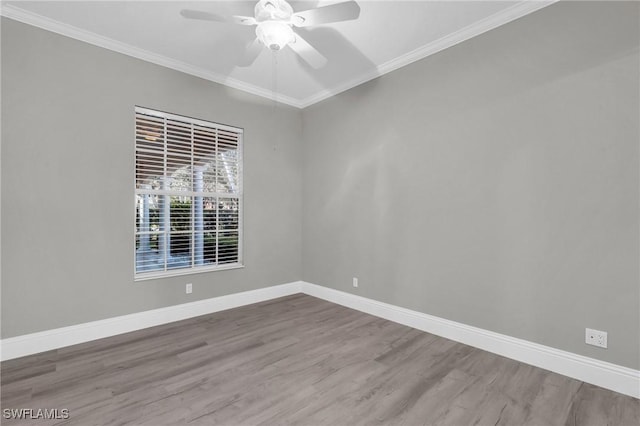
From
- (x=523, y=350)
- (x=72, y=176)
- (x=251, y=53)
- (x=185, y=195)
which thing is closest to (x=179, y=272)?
(x=185, y=195)

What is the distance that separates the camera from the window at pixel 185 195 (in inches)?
132

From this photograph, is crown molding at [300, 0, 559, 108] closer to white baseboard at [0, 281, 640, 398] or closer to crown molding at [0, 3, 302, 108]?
crown molding at [0, 3, 302, 108]

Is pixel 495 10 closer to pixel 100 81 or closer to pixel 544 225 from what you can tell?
pixel 544 225

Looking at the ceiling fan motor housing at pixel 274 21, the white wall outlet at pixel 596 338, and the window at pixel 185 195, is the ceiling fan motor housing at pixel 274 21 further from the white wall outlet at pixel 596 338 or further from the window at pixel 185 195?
the white wall outlet at pixel 596 338

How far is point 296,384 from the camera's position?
2.21m

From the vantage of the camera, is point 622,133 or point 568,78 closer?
point 622,133

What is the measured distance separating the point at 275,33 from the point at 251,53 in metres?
1.04

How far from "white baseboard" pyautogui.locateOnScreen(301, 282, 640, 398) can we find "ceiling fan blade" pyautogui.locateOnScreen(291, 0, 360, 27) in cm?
282

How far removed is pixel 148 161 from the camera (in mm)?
3359

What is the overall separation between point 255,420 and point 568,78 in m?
3.28

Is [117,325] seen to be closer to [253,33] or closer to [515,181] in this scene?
[253,33]

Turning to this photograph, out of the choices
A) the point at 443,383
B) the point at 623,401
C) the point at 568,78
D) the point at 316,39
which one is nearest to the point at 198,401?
the point at 443,383

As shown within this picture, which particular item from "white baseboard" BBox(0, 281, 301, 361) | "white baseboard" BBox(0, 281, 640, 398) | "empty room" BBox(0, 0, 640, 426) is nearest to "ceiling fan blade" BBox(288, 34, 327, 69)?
"empty room" BBox(0, 0, 640, 426)

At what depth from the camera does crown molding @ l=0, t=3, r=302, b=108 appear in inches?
102
